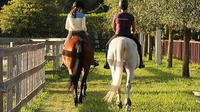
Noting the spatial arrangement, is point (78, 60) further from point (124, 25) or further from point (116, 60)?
point (124, 25)

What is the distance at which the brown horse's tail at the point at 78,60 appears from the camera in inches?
458

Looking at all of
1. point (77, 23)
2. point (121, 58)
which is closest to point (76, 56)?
point (77, 23)

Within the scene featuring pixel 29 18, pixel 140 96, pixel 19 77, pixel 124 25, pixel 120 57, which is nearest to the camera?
pixel 19 77

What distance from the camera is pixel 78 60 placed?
1177 centimetres

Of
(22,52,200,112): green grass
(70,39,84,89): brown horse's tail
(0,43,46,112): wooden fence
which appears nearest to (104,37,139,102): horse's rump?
(22,52,200,112): green grass

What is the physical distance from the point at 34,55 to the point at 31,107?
185 cm

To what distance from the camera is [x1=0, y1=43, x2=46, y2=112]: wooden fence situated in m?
8.20

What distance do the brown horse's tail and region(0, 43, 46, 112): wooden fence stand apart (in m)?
1.11

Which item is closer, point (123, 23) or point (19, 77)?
point (19, 77)

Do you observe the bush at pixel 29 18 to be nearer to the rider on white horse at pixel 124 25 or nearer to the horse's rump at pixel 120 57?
the rider on white horse at pixel 124 25

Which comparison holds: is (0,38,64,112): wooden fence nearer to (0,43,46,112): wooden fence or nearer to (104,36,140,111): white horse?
(0,43,46,112): wooden fence

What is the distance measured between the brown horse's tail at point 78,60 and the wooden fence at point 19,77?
1.11m

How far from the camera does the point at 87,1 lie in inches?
2990

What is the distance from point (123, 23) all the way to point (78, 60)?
1.61 meters
